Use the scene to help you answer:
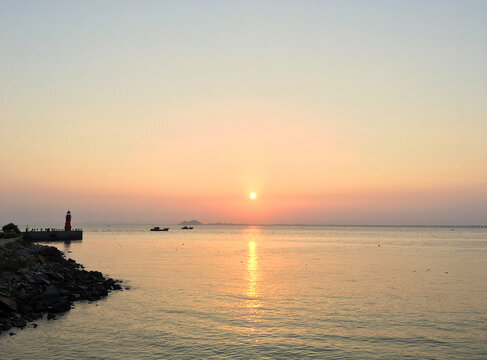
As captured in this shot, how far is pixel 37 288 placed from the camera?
125ft

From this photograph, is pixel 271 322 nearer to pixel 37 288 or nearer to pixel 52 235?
pixel 37 288

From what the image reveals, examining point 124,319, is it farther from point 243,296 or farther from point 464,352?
point 464,352

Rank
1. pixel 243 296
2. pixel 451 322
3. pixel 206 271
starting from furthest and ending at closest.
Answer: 1. pixel 206 271
2. pixel 243 296
3. pixel 451 322

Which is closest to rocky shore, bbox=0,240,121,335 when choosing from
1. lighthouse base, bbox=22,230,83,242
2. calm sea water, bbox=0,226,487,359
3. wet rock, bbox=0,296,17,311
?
wet rock, bbox=0,296,17,311

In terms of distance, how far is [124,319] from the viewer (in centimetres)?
3231

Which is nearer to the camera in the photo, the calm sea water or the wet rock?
the calm sea water

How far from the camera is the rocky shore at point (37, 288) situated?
102ft

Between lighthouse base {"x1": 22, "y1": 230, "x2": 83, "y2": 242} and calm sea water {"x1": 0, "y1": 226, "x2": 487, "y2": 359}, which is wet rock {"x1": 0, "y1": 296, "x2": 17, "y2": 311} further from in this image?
lighthouse base {"x1": 22, "y1": 230, "x2": 83, "y2": 242}

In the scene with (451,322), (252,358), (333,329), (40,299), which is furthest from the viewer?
(40,299)

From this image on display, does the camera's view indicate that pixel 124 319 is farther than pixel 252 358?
Yes

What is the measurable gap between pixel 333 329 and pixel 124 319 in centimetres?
1532

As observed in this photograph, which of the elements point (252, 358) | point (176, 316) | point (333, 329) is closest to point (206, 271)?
point (176, 316)

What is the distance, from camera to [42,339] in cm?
2662

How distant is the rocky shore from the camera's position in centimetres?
3094
